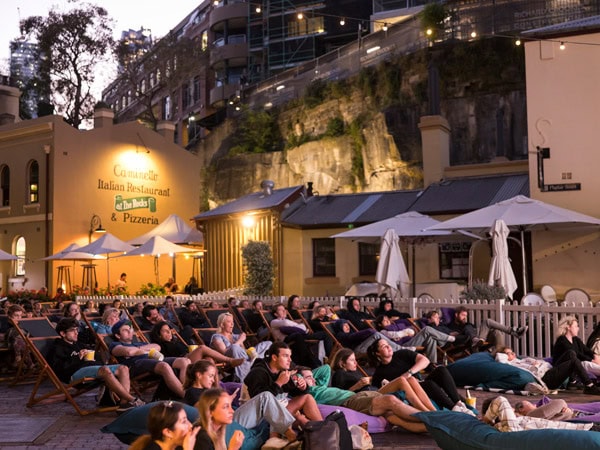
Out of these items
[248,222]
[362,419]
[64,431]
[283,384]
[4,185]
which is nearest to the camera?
[283,384]

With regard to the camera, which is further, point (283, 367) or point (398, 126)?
point (398, 126)

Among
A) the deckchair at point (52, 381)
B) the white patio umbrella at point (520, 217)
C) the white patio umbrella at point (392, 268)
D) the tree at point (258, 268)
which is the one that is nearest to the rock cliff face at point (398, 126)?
the tree at point (258, 268)

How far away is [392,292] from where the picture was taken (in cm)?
1742

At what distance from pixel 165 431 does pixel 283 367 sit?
3.33 metres

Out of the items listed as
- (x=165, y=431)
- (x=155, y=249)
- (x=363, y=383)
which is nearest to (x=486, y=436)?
(x=363, y=383)

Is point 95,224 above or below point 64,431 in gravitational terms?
above

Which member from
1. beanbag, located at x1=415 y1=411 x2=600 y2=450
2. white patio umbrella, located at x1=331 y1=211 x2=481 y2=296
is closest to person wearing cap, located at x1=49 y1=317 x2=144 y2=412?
beanbag, located at x1=415 y1=411 x2=600 y2=450

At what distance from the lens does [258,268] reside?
22.2 meters

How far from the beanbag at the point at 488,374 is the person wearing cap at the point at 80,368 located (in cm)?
430

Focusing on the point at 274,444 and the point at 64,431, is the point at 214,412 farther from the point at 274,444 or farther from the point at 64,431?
the point at 64,431

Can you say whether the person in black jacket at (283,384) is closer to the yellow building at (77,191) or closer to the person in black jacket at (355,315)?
the person in black jacket at (355,315)

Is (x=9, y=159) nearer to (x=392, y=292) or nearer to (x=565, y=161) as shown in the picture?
(x=392, y=292)

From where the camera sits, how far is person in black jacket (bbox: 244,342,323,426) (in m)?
7.14

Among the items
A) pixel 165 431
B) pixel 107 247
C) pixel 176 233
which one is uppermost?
pixel 176 233
